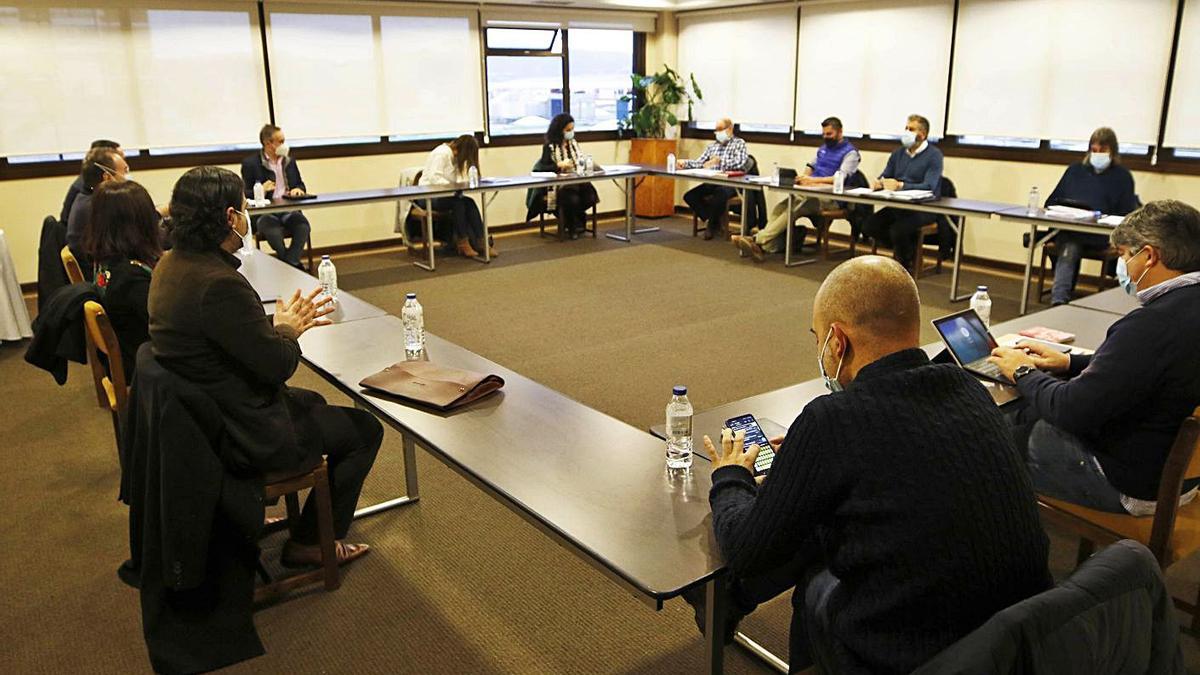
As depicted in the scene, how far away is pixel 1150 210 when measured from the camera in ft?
7.74

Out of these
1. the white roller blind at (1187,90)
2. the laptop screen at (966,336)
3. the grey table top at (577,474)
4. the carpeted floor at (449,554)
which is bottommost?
Result: the carpeted floor at (449,554)

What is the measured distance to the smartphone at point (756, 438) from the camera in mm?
1928

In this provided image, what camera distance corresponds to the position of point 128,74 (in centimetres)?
680

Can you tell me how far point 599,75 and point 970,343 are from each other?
7.53m

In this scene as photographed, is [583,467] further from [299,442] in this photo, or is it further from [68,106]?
[68,106]

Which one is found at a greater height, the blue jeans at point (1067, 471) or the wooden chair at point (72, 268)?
the wooden chair at point (72, 268)

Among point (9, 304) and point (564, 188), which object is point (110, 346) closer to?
point (9, 304)

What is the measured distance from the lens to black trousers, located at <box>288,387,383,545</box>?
2578 millimetres

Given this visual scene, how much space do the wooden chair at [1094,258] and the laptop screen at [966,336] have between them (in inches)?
135

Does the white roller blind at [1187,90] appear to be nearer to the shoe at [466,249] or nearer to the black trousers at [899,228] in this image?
the black trousers at [899,228]

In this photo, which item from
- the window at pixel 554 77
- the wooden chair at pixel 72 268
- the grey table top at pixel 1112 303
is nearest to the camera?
the grey table top at pixel 1112 303

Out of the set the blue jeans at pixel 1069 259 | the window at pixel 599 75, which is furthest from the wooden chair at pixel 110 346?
the window at pixel 599 75

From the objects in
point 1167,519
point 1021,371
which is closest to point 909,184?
point 1021,371

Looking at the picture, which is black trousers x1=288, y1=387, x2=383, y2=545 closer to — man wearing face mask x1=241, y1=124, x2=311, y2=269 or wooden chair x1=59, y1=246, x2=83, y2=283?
wooden chair x1=59, y1=246, x2=83, y2=283
